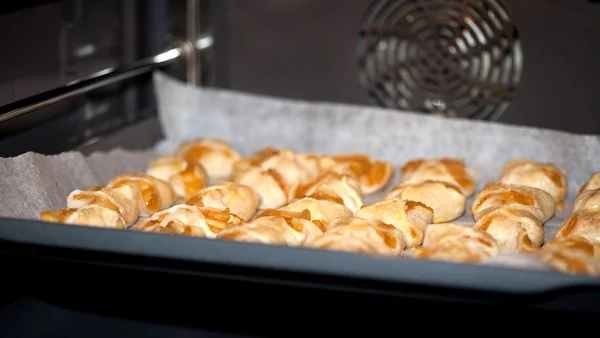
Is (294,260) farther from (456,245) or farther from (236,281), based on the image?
(456,245)

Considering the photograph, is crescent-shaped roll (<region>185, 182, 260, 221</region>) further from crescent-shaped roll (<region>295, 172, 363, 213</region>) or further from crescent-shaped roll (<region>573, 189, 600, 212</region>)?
crescent-shaped roll (<region>573, 189, 600, 212</region>)

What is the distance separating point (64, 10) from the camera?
168 cm

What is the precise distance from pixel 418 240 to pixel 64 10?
0.94 m

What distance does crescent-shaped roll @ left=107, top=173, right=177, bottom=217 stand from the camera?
1.57m

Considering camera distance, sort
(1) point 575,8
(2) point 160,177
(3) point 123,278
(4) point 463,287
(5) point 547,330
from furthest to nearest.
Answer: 1. (2) point 160,177
2. (1) point 575,8
3. (3) point 123,278
4. (5) point 547,330
5. (4) point 463,287

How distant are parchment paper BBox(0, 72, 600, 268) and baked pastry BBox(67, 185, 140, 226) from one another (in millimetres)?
76

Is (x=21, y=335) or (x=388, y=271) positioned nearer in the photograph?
(x=388, y=271)

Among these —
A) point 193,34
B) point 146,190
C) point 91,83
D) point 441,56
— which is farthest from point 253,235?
point 193,34

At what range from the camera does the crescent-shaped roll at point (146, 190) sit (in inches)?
61.9

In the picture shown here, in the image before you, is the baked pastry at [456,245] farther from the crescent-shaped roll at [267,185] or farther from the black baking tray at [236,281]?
the crescent-shaped roll at [267,185]

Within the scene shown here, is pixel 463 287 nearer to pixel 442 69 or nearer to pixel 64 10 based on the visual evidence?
pixel 442 69

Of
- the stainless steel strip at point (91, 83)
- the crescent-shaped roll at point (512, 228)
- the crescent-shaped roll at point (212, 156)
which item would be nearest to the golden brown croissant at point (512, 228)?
the crescent-shaped roll at point (512, 228)

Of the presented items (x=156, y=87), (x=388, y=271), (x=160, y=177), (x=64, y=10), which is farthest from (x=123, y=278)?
(x=156, y=87)

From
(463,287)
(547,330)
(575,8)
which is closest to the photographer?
(463,287)
